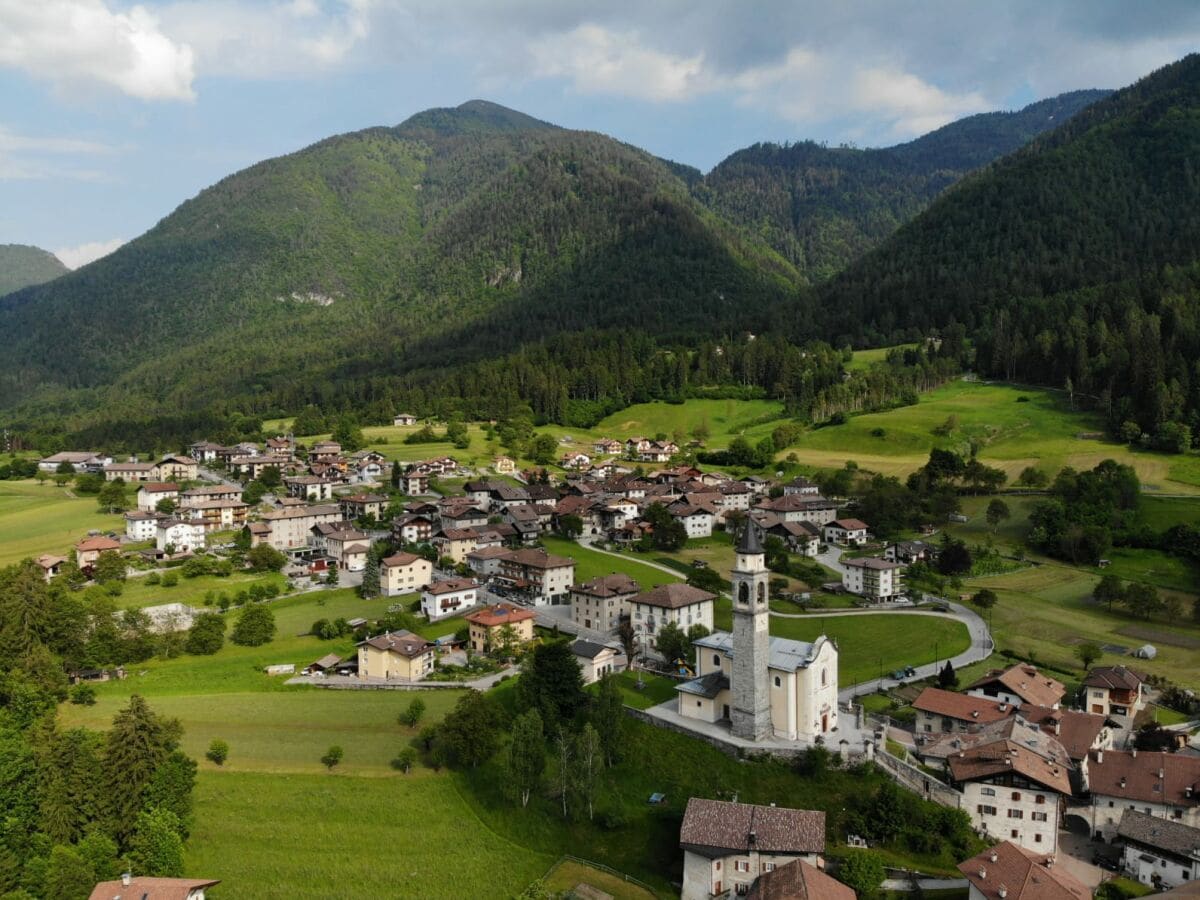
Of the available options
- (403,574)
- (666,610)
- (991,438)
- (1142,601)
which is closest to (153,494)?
(403,574)

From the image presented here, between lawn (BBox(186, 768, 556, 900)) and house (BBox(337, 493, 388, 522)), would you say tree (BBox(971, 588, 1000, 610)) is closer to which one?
lawn (BBox(186, 768, 556, 900))

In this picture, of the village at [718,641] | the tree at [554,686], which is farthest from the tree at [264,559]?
the tree at [554,686]

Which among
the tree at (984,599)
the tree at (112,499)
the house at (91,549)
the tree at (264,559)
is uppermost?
the tree at (112,499)

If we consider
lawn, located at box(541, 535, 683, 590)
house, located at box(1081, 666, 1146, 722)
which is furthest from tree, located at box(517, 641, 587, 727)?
house, located at box(1081, 666, 1146, 722)

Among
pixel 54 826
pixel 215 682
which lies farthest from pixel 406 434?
pixel 54 826

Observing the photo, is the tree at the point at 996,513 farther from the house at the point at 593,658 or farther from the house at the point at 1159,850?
the house at the point at 1159,850

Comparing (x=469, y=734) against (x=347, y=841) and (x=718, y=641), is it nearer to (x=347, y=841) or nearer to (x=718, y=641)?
(x=347, y=841)
